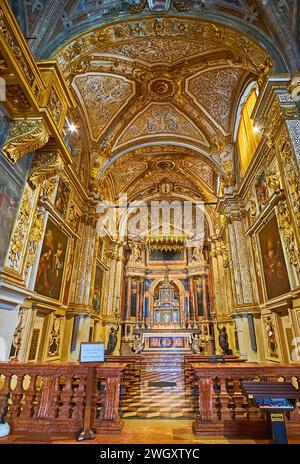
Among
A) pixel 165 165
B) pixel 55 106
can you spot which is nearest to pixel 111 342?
pixel 165 165

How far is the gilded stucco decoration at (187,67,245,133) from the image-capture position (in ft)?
30.2

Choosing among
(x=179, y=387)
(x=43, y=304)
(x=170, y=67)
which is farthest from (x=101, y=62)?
(x=179, y=387)

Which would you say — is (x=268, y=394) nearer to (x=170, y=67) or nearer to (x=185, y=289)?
(x=170, y=67)

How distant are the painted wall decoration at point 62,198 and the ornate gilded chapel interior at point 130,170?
0.09 metres

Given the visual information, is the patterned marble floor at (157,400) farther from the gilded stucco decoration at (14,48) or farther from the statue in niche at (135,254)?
the statue in niche at (135,254)

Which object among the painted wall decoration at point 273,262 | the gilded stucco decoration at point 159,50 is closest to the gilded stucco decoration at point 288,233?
the painted wall decoration at point 273,262

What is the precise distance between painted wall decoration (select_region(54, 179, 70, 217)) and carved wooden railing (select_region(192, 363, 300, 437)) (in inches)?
250

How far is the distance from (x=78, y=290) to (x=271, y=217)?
23.1 feet

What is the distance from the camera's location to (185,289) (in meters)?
17.5

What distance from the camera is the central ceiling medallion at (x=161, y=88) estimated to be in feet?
31.9

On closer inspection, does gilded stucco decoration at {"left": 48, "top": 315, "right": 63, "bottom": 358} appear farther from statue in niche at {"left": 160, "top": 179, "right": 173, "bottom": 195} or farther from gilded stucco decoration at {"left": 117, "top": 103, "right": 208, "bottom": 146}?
statue in niche at {"left": 160, "top": 179, "right": 173, "bottom": 195}

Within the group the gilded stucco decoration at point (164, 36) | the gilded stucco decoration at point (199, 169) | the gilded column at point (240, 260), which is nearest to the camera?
the gilded stucco decoration at point (164, 36)

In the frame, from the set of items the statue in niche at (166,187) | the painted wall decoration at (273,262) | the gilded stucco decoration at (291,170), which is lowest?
the painted wall decoration at (273,262)

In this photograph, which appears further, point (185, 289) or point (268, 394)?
point (185, 289)
